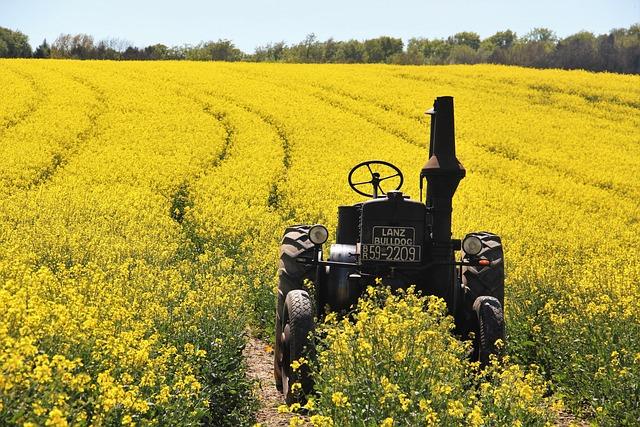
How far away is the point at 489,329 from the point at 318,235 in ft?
5.60

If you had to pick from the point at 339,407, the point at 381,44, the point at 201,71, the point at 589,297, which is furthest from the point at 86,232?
the point at 381,44

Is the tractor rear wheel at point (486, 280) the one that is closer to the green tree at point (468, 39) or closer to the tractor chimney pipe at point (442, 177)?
the tractor chimney pipe at point (442, 177)

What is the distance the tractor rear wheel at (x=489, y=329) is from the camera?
6.84 m

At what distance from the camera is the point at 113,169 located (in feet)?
62.5

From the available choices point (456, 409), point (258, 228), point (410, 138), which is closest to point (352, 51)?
point (410, 138)

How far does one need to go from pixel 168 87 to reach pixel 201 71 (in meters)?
5.72

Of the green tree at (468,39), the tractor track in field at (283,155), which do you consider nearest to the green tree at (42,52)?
the tractor track in field at (283,155)

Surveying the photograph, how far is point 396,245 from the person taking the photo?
24.0ft

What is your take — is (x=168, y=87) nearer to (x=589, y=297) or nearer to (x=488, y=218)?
(x=488, y=218)

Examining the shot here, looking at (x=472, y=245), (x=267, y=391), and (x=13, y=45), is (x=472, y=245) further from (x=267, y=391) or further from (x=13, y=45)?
(x=13, y=45)

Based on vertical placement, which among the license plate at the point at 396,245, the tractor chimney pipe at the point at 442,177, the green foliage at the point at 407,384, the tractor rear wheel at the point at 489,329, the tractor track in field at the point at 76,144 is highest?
the tractor chimney pipe at the point at 442,177

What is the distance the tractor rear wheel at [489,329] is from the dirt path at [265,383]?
5.58 ft

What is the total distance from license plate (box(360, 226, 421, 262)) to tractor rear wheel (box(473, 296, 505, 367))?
2.37 ft

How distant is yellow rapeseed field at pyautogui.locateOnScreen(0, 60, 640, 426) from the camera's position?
5.12 metres
